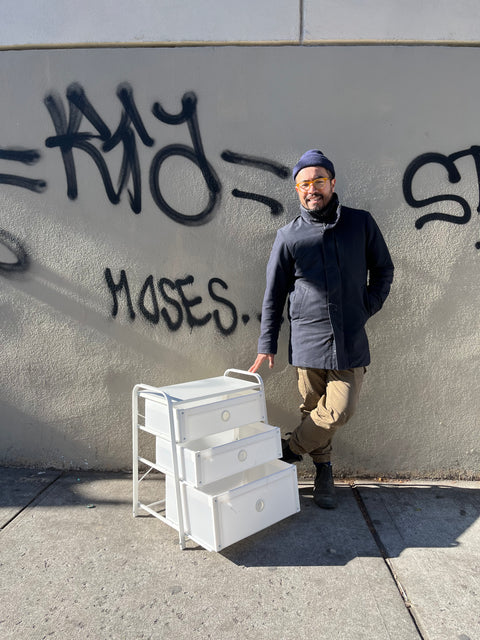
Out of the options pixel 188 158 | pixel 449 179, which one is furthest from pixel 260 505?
pixel 449 179

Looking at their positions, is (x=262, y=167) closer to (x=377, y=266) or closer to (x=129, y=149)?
(x=129, y=149)

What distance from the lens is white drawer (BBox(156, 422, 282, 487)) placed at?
93.6 inches

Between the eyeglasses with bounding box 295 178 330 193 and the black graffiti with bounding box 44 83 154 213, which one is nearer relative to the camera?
the eyeglasses with bounding box 295 178 330 193

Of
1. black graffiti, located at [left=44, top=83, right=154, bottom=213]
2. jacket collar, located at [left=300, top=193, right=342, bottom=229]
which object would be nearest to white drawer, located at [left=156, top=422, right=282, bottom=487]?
jacket collar, located at [left=300, top=193, right=342, bottom=229]

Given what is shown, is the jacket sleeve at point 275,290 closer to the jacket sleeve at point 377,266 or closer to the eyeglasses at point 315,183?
the eyeglasses at point 315,183

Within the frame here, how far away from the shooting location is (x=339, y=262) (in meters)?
2.70

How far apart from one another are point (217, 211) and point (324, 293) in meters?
0.95

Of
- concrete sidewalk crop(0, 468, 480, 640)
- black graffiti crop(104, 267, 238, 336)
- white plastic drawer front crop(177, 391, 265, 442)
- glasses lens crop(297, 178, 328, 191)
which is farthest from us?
black graffiti crop(104, 267, 238, 336)

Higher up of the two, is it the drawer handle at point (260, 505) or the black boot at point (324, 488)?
Result: the drawer handle at point (260, 505)

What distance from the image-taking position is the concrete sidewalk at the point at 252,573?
6.53 feet

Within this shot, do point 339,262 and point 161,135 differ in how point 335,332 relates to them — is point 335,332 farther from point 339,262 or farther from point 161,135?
point 161,135

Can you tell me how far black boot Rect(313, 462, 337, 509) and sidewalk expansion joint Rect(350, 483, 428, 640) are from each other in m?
0.17

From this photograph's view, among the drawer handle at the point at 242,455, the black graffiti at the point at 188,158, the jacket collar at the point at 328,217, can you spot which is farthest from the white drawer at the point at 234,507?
the black graffiti at the point at 188,158

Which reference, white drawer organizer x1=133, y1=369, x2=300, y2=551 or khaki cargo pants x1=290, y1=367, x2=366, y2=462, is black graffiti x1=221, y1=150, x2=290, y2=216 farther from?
white drawer organizer x1=133, y1=369, x2=300, y2=551
